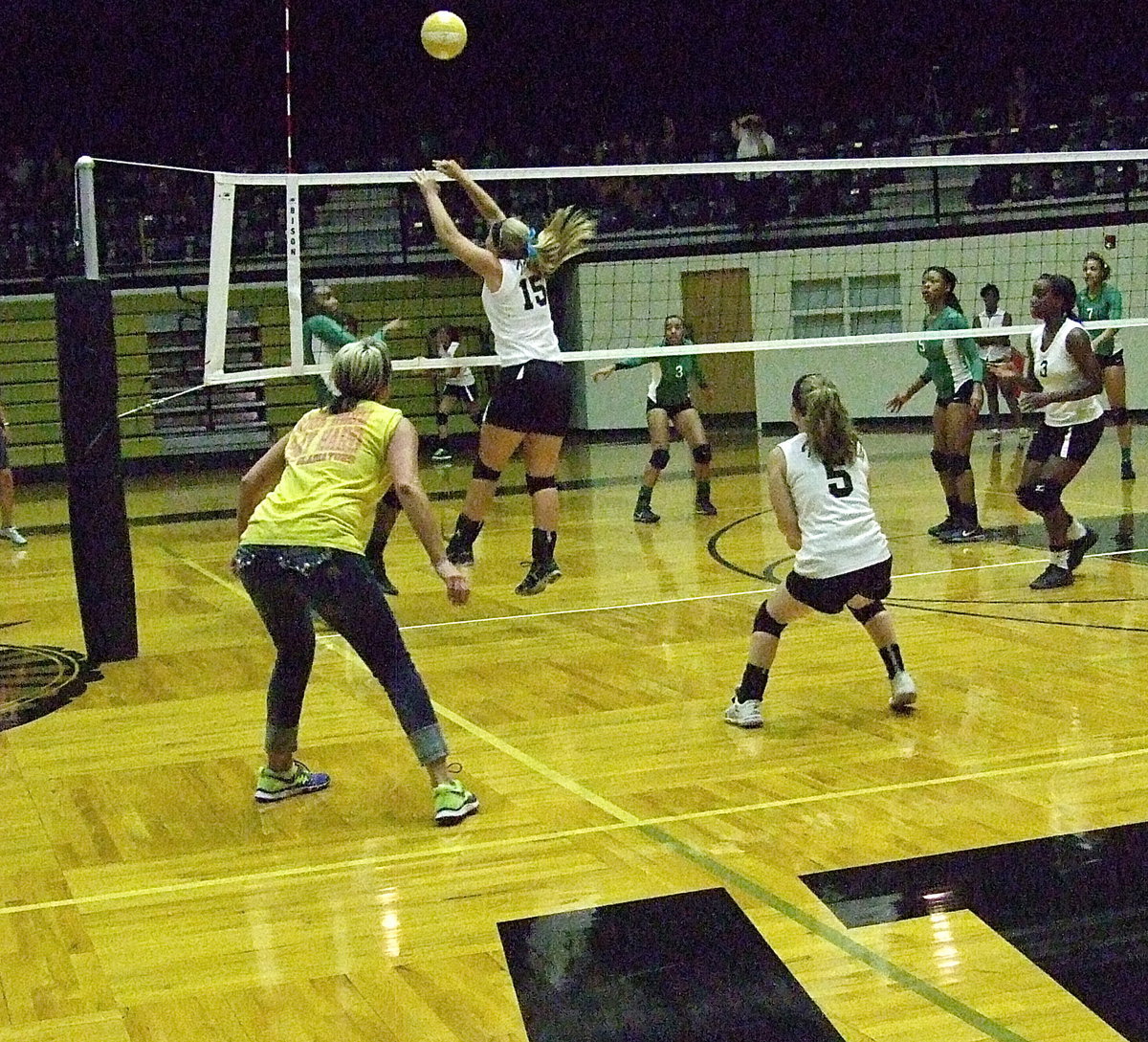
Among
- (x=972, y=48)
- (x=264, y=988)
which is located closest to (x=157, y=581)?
(x=264, y=988)

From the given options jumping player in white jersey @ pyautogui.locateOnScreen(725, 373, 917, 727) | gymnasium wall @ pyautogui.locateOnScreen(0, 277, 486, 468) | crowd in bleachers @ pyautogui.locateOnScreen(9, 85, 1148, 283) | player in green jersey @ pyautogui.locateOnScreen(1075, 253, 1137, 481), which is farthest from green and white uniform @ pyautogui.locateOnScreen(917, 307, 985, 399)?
gymnasium wall @ pyautogui.locateOnScreen(0, 277, 486, 468)

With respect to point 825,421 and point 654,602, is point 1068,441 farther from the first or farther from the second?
point 825,421

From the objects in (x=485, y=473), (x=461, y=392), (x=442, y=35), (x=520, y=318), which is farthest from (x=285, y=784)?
(x=461, y=392)

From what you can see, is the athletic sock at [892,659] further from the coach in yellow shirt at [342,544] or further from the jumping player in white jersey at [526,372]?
the jumping player in white jersey at [526,372]

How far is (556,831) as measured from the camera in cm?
512

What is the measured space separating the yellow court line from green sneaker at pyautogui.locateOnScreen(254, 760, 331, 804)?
0.74 metres

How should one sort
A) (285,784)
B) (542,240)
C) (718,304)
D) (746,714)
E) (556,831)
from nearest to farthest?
(556,831) < (285,784) < (746,714) < (542,240) < (718,304)

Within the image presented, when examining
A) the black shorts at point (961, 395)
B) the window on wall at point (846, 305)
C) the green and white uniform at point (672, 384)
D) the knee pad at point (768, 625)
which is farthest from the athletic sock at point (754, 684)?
the window on wall at point (846, 305)

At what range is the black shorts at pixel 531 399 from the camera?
8562mm

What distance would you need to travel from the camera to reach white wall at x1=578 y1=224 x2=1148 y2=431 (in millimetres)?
20656

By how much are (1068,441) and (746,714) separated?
12.8 feet

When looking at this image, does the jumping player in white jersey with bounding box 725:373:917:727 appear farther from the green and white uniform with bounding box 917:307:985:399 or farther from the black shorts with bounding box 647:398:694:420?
the black shorts with bounding box 647:398:694:420

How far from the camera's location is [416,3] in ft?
76.4

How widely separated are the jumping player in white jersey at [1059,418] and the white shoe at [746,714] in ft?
10.5
